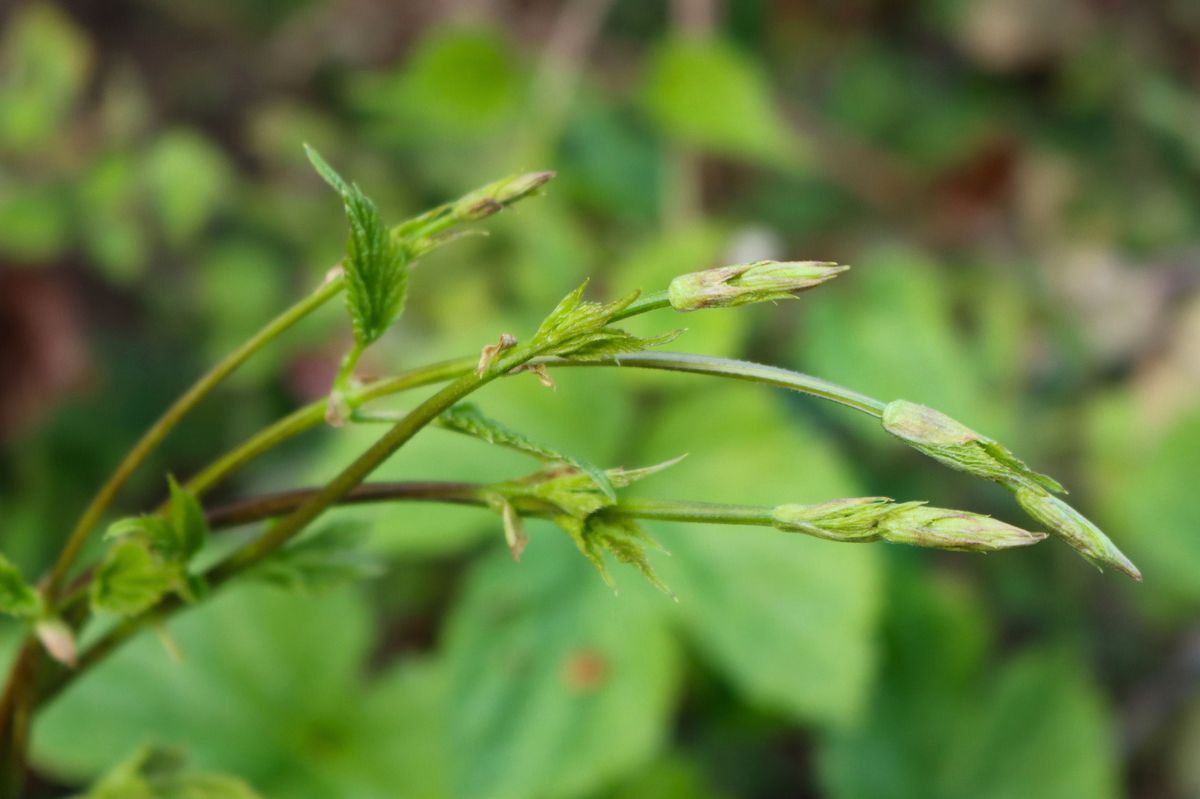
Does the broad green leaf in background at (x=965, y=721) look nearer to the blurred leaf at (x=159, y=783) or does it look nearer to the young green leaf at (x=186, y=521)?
the blurred leaf at (x=159, y=783)

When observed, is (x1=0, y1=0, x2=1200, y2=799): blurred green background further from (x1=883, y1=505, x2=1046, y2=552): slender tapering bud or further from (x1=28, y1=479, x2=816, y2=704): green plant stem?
(x1=883, y1=505, x2=1046, y2=552): slender tapering bud

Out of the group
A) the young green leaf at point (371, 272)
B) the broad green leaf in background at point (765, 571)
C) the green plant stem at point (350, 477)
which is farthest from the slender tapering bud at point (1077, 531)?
the broad green leaf in background at point (765, 571)

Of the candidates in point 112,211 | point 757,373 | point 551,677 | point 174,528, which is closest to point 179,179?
point 112,211

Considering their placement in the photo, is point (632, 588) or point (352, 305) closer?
point (352, 305)

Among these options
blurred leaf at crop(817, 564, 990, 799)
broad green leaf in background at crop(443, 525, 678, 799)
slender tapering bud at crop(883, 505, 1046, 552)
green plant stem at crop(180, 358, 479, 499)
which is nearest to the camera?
slender tapering bud at crop(883, 505, 1046, 552)

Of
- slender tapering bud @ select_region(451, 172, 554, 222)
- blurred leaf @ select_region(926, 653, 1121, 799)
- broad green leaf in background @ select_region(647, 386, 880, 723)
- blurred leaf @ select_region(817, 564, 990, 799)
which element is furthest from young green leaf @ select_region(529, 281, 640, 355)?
blurred leaf @ select_region(926, 653, 1121, 799)

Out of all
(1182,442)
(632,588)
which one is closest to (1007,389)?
(1182,442)

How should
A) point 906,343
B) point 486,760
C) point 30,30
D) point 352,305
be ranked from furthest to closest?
point 30,30
point 906,343
point 486,760
point 352,305

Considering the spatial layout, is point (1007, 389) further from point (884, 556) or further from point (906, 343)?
point (884, 556)
